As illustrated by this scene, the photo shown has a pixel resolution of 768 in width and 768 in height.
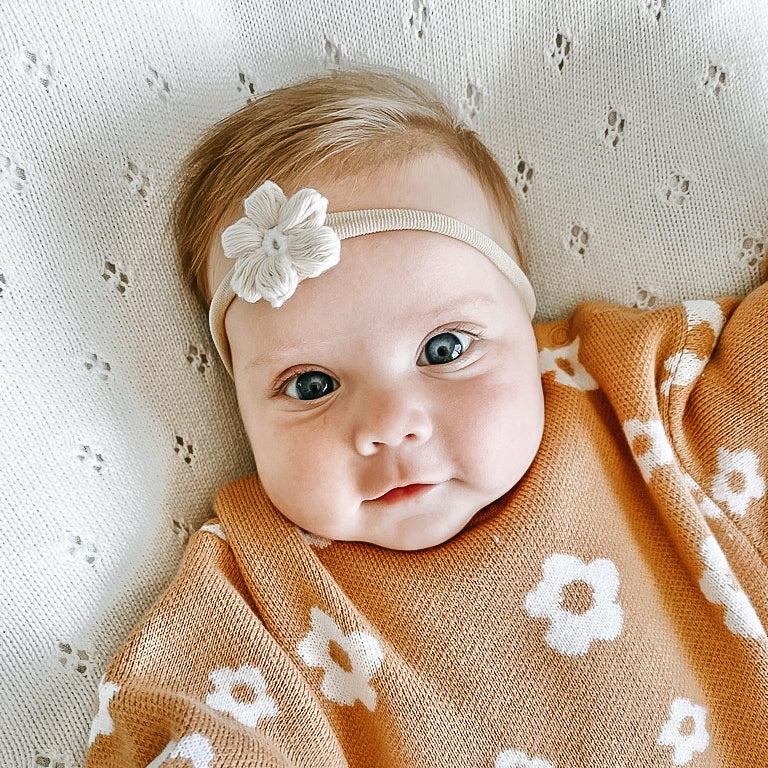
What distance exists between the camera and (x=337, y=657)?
111 centimetres

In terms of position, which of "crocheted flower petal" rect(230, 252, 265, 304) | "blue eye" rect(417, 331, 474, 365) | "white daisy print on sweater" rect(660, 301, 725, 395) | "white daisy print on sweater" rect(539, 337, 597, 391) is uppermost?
"crocheted flower petal" rect(230, 252, 265, 304)

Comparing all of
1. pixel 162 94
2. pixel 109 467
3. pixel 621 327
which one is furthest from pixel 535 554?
pixel 162 94

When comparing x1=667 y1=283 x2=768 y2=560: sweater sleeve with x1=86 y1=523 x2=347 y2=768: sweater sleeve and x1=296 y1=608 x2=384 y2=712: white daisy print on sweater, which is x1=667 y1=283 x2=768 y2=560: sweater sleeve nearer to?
x1=296 y1=608 x2=384 y2=712: white daisy print on sweater

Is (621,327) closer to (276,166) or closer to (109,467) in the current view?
(276,166)

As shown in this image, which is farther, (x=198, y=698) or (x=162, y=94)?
(x=162, y=94)

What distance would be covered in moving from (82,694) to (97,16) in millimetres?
1013

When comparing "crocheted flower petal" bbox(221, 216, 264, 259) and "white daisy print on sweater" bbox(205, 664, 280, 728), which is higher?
"crocheted flower petal" bbox(221, 216, 264, 259)

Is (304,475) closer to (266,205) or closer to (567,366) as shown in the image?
(266,205)

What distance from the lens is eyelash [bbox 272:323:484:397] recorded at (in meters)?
1.09

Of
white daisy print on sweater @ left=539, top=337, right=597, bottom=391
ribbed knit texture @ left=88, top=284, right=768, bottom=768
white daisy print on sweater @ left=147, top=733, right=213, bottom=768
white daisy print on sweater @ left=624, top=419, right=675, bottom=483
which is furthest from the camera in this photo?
white daisy print on sweater @ left=539, top=337, right=597, bottom=391

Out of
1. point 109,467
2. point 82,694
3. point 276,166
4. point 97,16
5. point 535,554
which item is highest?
point 97,16

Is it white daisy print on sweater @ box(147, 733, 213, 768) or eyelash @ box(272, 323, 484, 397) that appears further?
eyelash @ box(272, 323, 484, 397)

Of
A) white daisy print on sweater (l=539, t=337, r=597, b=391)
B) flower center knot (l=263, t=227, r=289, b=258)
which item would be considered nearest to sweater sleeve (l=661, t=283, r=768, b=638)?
white daisy print on sweater (l=539, t=337, r=597, b=391)

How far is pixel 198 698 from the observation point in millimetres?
1029
